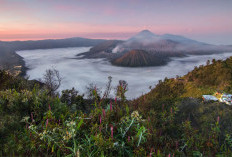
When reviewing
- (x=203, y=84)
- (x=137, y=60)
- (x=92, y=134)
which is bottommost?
(x=137, y=60)

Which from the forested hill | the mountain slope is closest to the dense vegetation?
the forested hill

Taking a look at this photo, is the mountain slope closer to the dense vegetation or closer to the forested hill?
the forested hill

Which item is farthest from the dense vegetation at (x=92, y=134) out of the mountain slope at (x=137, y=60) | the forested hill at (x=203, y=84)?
the mountain slope at (x=137, y=60)

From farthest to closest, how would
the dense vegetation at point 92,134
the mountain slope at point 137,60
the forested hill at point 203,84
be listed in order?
the mountain slope at point 137,60
the forested hill at point 203,84
the dense vegetation at point 92,134

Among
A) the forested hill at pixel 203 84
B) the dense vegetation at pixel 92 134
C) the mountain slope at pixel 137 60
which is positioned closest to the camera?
the dense vegetation at pixel 92 134

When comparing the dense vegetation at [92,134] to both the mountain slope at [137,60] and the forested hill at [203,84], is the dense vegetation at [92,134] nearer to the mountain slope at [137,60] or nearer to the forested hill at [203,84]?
the forested hill at [203,84]

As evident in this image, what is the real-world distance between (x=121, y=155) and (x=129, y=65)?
17369cm

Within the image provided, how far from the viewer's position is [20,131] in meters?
2.59

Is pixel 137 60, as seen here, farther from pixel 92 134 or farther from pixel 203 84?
pixel 92 134

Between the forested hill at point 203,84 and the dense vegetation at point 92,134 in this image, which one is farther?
the forested hill at point 203,84

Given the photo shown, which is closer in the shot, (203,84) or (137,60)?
(203,84)

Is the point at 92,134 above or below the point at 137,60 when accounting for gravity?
above

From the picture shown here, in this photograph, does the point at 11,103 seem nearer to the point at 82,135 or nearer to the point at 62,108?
the point at 62,108

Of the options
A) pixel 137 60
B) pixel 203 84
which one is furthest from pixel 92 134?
pixel 137 60
